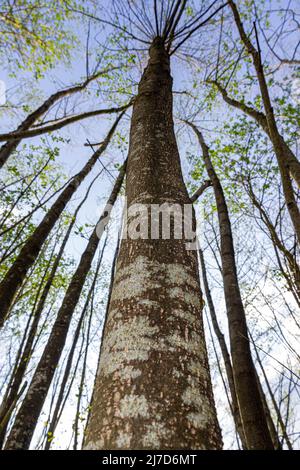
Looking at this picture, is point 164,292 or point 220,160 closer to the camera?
point 164,292

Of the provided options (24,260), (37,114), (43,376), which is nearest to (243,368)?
(43,376)

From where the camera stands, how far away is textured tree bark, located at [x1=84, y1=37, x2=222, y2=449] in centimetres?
67

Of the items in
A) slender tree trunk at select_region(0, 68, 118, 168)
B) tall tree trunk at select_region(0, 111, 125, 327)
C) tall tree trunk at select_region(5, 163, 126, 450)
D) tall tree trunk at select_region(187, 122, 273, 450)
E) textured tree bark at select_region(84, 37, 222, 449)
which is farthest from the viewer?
slender tree trunk at select_region(0, 68, 118, 168)

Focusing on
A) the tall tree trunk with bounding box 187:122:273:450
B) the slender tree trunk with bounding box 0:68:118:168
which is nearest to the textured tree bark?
the tall tree trunk with bounding box 187:122:273:450

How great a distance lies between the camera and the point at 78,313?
12.2 metres

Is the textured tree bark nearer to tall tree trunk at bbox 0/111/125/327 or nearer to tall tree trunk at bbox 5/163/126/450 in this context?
tall tree trunk at bbox 0/111/125/327

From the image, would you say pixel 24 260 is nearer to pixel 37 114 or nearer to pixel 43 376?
pixel 43 376

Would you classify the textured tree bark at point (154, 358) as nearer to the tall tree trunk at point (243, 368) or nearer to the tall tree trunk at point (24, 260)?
the tall tree trunk at point (243, 368)

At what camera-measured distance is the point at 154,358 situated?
788mm

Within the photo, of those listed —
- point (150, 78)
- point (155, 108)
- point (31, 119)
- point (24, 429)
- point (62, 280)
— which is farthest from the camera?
point (62, 280)

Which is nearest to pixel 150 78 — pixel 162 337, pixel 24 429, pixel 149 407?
pixel 162 337

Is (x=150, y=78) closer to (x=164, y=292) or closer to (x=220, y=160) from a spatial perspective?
(x=164, y=292)
